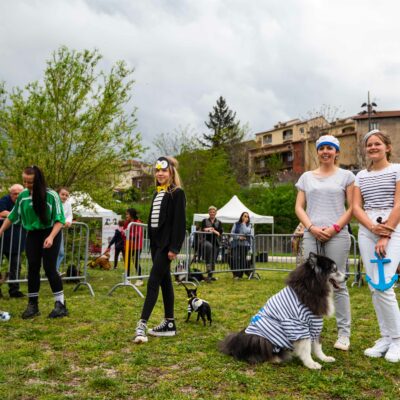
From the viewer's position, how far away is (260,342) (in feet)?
11.4

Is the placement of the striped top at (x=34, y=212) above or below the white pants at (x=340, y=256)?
above

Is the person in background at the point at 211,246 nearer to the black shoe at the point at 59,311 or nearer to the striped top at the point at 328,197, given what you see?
the black shoe at the point at 59,311

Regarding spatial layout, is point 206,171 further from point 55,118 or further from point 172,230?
point 172,230

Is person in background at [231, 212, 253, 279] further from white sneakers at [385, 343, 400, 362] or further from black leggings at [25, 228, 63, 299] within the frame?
white sneakers at [385, 343, 400, 362]

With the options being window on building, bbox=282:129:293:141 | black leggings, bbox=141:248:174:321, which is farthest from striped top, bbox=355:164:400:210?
window on building, bbox=282:129:293:141

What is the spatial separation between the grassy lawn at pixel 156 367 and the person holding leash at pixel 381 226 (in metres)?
0.34

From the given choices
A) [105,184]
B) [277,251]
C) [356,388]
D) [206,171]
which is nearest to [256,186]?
[206,171]

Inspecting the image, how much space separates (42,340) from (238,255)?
25.4ft

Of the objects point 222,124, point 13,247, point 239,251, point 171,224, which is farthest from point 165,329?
point 222,124

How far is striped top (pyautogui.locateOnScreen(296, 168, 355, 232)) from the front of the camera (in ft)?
13.0

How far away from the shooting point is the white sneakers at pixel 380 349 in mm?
3787

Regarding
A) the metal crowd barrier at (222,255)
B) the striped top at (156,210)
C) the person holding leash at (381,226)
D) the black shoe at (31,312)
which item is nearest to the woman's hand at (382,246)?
the person holding leash at (381,226)

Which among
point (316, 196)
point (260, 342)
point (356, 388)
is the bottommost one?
point (356, 388)

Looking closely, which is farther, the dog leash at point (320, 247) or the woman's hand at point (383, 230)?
the dog leash at point (320, 247)
